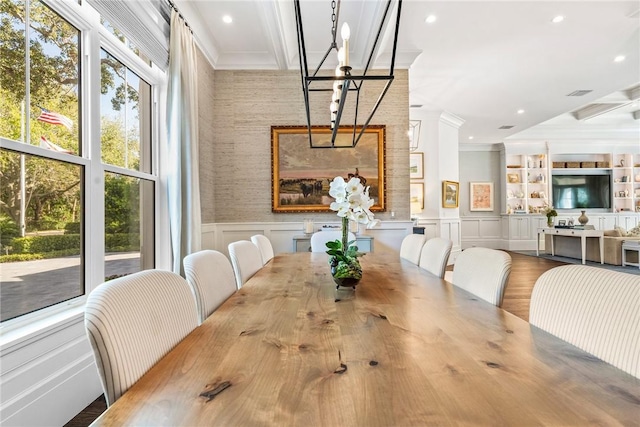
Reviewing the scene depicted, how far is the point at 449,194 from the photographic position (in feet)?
22.3

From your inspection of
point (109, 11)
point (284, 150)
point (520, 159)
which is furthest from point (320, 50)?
point (520, 159)

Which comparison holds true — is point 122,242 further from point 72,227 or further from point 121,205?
point 72,227

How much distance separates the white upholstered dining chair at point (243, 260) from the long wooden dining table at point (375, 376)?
701 mm

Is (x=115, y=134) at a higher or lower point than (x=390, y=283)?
higher

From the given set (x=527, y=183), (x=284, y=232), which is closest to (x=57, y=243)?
(x=284, y=232)

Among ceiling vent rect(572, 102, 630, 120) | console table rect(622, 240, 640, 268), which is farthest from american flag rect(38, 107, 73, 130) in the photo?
ceiling vent rect(572, 102, 630, 120)

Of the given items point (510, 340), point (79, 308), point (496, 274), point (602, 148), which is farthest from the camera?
point (602, 148)

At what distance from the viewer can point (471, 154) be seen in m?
9.28

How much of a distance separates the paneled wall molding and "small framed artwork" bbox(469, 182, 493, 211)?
5.84 metres

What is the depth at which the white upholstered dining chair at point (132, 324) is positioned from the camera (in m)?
0.64

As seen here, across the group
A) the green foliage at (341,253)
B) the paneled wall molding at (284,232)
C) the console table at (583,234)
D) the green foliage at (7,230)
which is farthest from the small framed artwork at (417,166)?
the green foliage at (7,230)

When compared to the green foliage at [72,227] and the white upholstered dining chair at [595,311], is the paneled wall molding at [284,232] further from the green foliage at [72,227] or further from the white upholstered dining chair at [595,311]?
the white upholstered dining chair at [595,311]

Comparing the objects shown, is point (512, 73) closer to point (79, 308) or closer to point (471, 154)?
point (471, 154)

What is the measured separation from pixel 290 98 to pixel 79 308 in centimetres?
320
